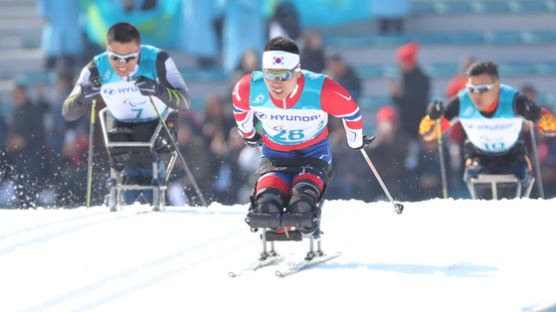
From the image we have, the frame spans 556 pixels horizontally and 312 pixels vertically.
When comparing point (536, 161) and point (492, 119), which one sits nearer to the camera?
point (492, 119)

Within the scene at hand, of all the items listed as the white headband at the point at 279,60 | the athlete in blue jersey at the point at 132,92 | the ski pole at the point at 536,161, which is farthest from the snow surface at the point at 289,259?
the white headband at the point at 279,60

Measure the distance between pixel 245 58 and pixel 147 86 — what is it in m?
4.09

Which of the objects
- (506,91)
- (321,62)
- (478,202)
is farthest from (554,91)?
(478,202)

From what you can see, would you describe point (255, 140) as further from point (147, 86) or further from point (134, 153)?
point (134, 153)

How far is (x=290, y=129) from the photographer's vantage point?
20.3 feet

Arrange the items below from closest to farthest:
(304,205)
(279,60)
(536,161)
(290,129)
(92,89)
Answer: (304,205), (279,60), (290,129), (92,89), (536,161)

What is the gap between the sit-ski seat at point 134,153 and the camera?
7.98 metres

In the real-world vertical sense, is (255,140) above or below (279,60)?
below

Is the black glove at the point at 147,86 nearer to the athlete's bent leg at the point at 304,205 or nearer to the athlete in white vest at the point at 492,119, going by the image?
the athlete's bent leg at the point at 304,205

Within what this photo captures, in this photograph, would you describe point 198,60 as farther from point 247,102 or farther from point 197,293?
point 197,293

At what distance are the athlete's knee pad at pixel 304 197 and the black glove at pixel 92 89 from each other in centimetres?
271

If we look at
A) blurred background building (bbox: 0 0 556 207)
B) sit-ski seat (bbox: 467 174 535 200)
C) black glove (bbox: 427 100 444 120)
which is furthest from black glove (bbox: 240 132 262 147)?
blurred background building (bbox: 0 0 556 207)

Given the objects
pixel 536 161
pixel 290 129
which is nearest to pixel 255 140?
pixel 290 129

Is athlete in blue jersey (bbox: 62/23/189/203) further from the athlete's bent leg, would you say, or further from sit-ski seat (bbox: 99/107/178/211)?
the athlete's bent leg
